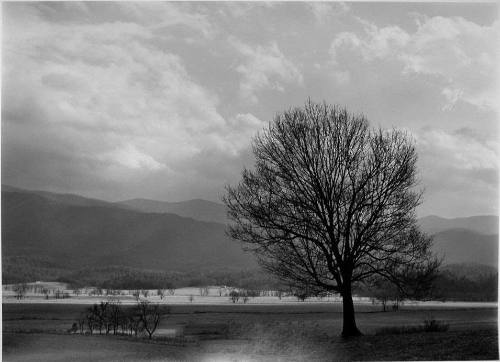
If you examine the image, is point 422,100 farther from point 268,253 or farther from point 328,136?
point 268,253

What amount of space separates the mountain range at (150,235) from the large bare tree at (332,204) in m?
0.53

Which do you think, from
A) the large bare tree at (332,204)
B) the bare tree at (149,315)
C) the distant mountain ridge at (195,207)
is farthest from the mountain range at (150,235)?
the bare tree at (149,315)

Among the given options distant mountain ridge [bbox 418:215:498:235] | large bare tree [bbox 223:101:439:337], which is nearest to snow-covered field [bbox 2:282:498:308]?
large bare tree [bbox 223:101:439:337]

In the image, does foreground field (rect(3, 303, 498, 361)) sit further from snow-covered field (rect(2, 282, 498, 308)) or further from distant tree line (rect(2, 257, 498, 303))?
distant tree line (rect(2, 257, 498, 303))

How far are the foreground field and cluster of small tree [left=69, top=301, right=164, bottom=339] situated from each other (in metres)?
0.20

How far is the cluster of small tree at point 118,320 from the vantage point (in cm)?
1322

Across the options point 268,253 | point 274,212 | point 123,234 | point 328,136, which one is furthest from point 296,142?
point 123,234

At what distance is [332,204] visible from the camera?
13.6 meters

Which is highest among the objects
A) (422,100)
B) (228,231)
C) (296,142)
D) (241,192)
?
(422,100)

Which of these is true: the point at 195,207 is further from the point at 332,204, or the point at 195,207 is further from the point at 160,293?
the point at 332,204

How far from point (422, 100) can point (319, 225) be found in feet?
11.8

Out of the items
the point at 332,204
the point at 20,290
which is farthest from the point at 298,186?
the point at 20,290

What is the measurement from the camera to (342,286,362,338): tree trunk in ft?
44.2

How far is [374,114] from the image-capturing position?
13898 mm
